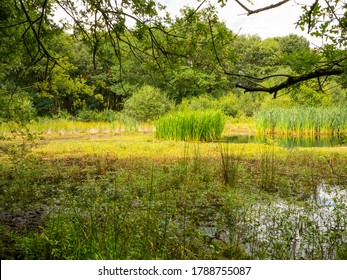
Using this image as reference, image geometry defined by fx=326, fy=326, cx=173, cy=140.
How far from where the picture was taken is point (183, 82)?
9.75ft

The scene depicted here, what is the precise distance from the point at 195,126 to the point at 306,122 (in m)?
4.99

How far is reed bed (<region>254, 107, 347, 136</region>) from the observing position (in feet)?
39.2

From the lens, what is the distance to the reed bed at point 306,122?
39.2ft

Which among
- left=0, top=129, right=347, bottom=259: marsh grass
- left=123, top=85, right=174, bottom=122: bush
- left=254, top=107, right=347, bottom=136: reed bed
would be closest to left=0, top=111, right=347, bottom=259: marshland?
left=0, top=129, right=347, bottom=259: marsh grass

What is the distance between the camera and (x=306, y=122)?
1230 centimetres

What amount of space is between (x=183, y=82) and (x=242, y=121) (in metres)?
16.5

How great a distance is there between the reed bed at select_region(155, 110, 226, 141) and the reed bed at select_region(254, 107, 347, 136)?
3.21m

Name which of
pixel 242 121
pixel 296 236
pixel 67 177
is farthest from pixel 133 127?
pixel 296 236

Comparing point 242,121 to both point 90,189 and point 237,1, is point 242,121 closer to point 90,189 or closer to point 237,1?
point 90,189

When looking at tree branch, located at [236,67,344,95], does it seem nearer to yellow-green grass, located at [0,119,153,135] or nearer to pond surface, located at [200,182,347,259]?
pond surface, located at [200,182,347,259]

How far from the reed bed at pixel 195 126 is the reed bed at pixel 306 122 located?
10.5 feet

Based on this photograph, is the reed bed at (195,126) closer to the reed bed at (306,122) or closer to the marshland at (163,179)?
the marshland at (163,179)

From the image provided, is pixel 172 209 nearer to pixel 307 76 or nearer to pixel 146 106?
pixel 307 76

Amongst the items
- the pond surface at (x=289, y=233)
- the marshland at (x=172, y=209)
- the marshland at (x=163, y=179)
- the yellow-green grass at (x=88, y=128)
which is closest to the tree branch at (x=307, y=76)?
the marshland at (x=163, y=179)
